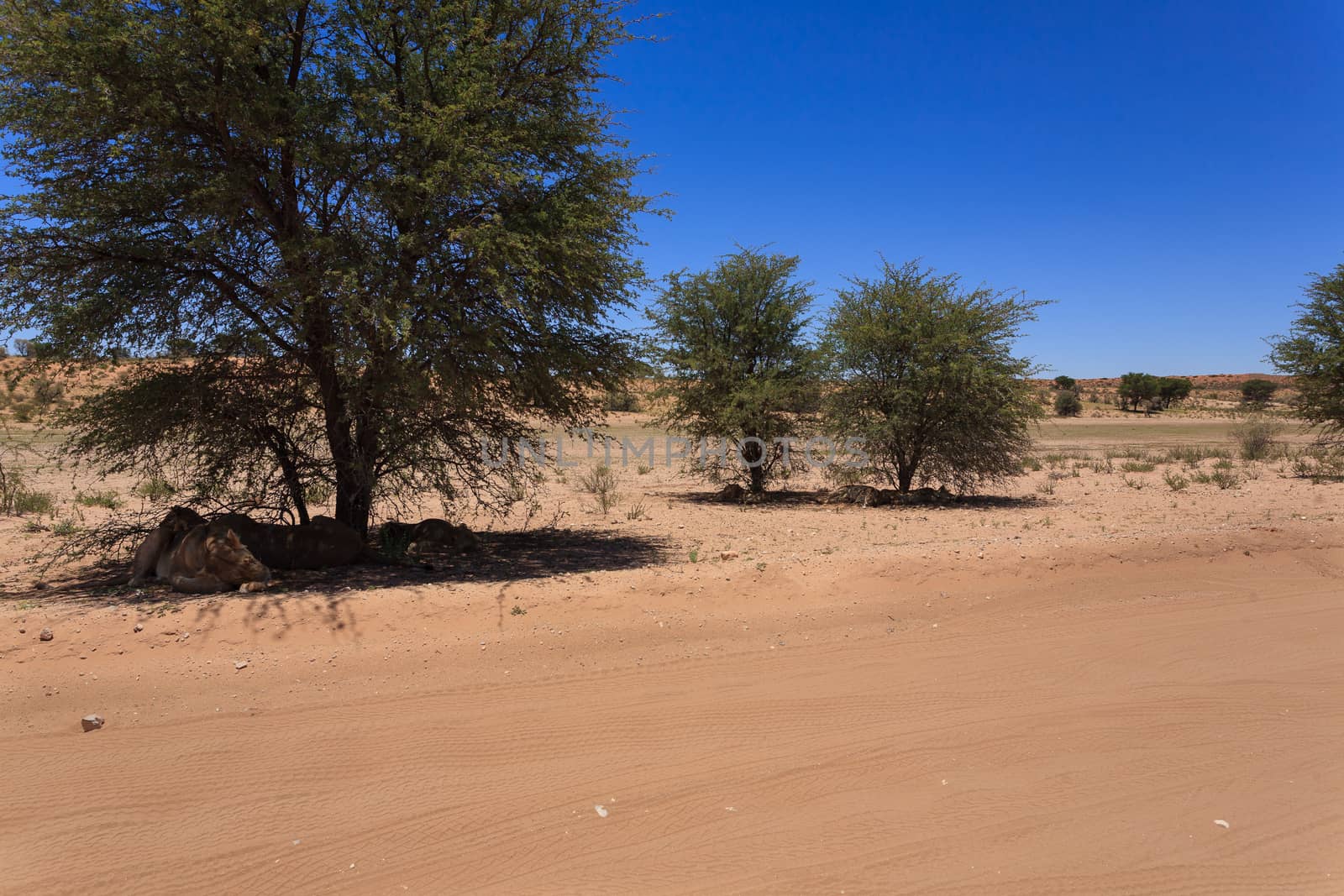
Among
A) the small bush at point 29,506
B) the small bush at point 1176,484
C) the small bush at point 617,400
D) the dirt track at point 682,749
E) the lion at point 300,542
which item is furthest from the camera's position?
the small bush at point 1176,484

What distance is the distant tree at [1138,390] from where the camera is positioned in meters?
66.7

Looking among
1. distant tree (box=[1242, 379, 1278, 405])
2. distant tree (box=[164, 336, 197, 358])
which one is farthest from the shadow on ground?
distant tree (box=[1242, 379, 1278, 405])

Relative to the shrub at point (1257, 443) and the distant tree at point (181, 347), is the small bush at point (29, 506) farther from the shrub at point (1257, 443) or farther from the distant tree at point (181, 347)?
the shrub at point (1257, 443)

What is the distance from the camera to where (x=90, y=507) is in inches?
558

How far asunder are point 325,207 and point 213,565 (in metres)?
4.13

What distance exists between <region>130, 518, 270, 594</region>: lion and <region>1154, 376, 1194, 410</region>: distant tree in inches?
2938

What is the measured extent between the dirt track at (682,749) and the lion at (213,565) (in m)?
1.01

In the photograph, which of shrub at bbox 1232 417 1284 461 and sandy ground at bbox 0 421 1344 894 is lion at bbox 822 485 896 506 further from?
shrub at bbox 1232 417 1284 461

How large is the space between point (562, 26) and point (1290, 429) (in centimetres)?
5113

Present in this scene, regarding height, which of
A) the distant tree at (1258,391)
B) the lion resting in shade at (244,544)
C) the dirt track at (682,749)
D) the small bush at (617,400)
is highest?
the distant tree at (1258,391)

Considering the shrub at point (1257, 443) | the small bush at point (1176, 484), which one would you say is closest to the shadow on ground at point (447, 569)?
the small bush at point (1176, 484)

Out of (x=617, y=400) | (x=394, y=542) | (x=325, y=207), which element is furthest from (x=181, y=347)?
(x=617, y=400)

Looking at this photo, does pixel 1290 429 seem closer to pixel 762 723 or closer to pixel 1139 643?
pixel 1139 643

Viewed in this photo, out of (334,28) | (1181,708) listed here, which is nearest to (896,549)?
(1181,708)
